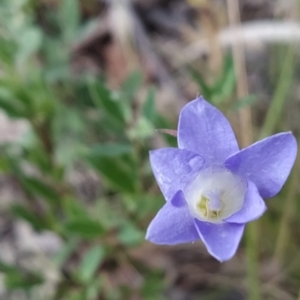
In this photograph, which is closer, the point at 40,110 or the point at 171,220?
the point at 171,220

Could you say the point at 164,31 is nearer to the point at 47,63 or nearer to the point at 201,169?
the point at 47,63

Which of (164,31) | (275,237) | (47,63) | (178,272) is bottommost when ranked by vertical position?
(178,272)

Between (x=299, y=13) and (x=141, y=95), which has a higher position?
(x=299, y=13)

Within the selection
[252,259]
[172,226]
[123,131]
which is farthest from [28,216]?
[172,226]

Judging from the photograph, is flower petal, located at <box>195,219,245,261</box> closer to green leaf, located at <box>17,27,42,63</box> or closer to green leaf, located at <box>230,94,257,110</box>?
green leaf, located at <box>230,94,257,110</box>

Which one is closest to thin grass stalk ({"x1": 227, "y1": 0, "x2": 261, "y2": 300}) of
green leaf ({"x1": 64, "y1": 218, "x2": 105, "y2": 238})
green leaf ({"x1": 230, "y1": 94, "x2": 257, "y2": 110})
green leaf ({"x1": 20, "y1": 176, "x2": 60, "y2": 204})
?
green leaf ({"x1": 230, "y1": 94, "x2": 257, "y2": 110})

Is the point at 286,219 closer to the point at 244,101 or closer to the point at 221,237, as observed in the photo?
the point at 244,101

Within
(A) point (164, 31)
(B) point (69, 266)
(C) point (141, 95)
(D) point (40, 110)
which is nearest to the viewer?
(D) point (40, 110)

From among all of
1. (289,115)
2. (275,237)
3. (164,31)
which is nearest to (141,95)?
(164,31)

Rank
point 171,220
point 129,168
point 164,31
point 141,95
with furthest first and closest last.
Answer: point 164,31
point 141,95
point 129,168
point 171,220
